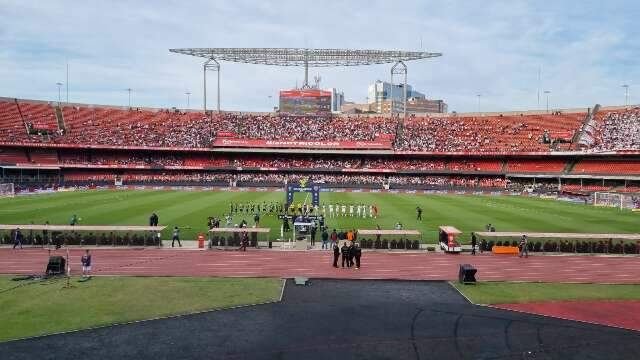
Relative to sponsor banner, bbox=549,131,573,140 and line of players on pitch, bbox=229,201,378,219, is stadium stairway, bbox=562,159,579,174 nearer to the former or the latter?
sponsor banner, bbox=549,131,573,140

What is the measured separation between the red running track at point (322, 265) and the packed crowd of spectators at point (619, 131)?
52413mm

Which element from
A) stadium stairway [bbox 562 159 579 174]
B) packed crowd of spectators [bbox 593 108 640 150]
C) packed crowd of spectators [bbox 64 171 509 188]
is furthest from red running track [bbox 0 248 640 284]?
stadium stairway [bbox 562 159 579 174]

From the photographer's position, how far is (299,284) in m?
21.9

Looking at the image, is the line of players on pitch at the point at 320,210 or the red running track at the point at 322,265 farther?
the line of players on pitch at the point at 320,210

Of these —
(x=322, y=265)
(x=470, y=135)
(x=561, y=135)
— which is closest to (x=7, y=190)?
(x=322, y=265)

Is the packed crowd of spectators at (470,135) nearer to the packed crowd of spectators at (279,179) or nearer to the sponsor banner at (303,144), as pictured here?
the sponsor banner at (303,144)

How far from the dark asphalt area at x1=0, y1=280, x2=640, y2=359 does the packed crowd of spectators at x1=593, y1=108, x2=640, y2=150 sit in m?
65.4

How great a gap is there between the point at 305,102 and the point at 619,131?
57.2 metres

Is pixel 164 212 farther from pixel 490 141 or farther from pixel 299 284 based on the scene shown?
pixel 490 141

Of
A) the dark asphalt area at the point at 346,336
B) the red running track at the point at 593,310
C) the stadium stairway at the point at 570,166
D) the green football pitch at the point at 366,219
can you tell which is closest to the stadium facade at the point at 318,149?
the stadium stairway at the point at 570,166

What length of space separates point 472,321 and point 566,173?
2703 inches

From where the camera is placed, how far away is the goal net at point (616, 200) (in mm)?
56594

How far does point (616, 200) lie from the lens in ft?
192

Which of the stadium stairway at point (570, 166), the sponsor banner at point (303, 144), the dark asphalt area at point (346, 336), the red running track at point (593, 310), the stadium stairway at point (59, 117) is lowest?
the red running track at point (593, 310)
